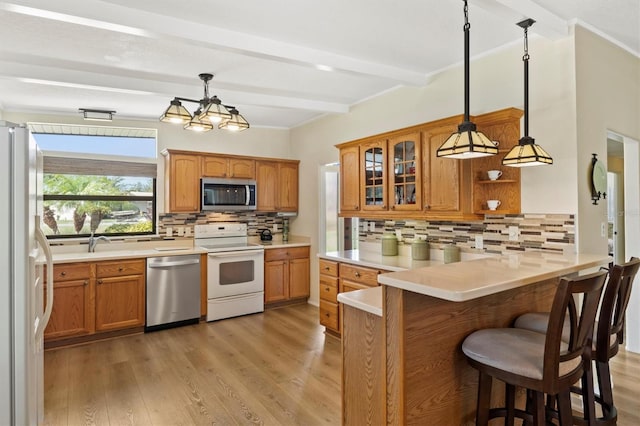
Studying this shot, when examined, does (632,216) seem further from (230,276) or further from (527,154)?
(230,276)

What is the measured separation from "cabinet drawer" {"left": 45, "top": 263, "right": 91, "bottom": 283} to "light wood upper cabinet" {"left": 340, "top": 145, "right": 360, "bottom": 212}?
2.82 meters

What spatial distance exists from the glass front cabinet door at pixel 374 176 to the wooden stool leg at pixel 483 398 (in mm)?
2134

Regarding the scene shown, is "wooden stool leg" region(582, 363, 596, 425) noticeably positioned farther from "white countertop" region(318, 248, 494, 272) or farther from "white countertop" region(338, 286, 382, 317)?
"white countertop" region(318, 248, 494, 272)

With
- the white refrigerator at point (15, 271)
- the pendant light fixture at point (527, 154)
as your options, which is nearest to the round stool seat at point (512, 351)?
the pendant light fixture at point (527, 154)

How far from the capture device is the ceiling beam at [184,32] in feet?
7.27

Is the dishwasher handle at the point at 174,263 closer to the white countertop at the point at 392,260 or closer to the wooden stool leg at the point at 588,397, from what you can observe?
the white countertop at the point at 392,260

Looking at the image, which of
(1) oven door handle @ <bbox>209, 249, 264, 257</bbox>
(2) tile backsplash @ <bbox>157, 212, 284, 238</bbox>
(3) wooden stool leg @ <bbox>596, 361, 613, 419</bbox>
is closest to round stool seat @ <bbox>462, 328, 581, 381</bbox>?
(3) wooden stool leg @ <bbox>596, 361, 613, 419</bbox>

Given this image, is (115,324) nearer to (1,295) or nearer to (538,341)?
(1,295)

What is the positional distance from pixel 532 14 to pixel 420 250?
6.92 feet

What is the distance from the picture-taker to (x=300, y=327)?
14.2ft

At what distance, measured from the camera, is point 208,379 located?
→ 119 inches

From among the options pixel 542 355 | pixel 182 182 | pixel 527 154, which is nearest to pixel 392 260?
pixel 527 154

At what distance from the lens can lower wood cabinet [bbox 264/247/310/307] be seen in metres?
5.09

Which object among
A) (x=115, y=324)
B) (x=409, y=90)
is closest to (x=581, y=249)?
(x=409, y=90)
